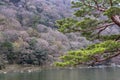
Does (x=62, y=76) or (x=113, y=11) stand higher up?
(x=113, y=11)

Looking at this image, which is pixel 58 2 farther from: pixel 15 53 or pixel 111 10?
pixel 111 10

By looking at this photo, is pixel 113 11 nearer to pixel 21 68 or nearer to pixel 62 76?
pixel 62 76

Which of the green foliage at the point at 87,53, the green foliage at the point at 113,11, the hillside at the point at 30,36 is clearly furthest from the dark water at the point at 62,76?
the green foliage at the point at 113,11

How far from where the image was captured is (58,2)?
104 metres

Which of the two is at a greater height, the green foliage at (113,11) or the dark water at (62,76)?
the green foliage at (113,11)

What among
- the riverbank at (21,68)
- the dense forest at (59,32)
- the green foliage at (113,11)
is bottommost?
the riverbank at (21,68)

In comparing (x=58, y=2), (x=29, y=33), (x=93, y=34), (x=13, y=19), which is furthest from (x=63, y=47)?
(x=93, y=34)

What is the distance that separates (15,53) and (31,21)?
17.5m

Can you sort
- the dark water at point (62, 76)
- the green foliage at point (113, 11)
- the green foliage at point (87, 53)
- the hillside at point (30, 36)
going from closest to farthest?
the green foliage at point (87, 53) < the green foliage at point (113, 11) < the dark water at point (62, 76) < the hillside at point (30, 36)

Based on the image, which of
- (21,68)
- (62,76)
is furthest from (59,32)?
(21,68)

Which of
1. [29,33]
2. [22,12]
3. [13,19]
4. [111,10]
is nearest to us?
[111,10]

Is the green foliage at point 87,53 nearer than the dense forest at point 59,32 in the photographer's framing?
Yes

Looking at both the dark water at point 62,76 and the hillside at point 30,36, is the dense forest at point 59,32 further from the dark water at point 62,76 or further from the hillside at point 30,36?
the dark water at point 62,76

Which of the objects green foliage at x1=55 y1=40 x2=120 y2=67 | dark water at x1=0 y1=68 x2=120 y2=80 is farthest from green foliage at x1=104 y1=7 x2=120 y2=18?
dark water at x1=0 y1=68 x2=120 y2=80
